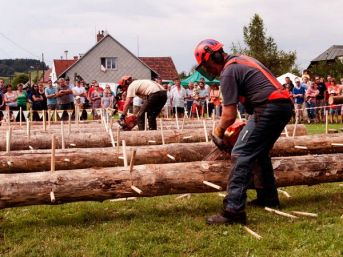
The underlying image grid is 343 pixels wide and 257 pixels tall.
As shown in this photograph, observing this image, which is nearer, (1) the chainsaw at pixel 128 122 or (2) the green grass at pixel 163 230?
(2) the green grass at pixel 163 230

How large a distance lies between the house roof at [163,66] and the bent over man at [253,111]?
45635 mm

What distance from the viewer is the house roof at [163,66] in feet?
167

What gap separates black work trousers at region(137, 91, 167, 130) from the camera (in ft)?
34.4

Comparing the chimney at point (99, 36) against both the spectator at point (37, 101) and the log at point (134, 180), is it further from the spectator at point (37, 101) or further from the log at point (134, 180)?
the log at point (134, 180)

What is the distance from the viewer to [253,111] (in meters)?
5.10

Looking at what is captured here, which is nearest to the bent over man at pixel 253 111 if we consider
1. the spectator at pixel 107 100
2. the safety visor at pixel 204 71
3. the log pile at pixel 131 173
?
the safety visor at pixel 204 71

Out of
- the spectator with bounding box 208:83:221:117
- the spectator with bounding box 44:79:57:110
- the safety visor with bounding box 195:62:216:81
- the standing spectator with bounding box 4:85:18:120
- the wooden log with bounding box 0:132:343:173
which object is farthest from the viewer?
the spectator with bounding box 208:83:221:117

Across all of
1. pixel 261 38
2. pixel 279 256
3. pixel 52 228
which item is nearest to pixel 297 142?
pixel 279 256

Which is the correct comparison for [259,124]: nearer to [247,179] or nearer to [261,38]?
[247,179]

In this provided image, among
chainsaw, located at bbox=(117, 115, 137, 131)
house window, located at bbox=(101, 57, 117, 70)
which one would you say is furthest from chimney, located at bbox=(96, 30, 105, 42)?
chainsaw, located at bbox=(117, 115, 137, 131)

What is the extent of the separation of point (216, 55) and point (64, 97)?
13400 mm

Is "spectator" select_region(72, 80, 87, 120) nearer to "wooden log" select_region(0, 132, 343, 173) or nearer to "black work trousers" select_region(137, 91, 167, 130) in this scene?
"black work trousers" select_region(137, 91, 167, 130)

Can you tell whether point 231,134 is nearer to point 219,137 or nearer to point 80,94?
point 219,137

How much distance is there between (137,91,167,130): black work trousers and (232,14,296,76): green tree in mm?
33156
